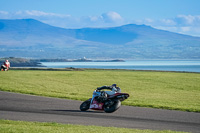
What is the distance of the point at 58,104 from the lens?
2488 cm

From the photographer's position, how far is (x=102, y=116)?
2030cm

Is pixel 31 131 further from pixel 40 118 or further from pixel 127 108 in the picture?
pixel 127 108

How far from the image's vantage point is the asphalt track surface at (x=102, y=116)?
1794 centimetres

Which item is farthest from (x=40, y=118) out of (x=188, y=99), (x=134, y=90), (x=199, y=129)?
(x=134, y=90)

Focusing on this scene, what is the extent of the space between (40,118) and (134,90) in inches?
793

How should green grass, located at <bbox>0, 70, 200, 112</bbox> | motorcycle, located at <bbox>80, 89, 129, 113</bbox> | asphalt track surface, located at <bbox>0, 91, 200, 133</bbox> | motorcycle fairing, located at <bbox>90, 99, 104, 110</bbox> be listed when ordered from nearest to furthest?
1. asphalt track surface, located at <bbox>0, 91, 200, 133</bbox>
2. motorcycle, located at <bbox>80, 89, 129, 113</bbox>
3. motorcycle fairing, located at <bbox>90, 99, 104, 110</bbox>
4. green grass, located at <bbox>0, 70, 200, 112</bbox>

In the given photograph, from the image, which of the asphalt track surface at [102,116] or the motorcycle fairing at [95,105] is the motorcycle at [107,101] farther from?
the asphalt track surface at [102,116]

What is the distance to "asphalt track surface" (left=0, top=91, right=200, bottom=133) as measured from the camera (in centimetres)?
1794

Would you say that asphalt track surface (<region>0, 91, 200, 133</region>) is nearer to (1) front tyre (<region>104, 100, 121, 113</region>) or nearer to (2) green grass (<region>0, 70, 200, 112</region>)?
(1) front tyre (<region>104, 100, 121, 113</region>)

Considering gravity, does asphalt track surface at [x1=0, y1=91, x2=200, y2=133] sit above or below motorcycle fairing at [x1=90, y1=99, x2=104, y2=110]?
below

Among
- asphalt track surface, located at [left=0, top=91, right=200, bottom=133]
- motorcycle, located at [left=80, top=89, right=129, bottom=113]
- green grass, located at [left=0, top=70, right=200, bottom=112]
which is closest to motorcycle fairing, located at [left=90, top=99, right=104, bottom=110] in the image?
motorcycle, located at [left=80, top=89, right=129, bottom=113]

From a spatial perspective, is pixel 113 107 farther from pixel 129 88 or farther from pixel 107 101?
pixel 129 88

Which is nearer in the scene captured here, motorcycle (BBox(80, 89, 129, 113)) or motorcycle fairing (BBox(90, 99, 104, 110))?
motorcycle (BBox(80, 89, 129, 113))

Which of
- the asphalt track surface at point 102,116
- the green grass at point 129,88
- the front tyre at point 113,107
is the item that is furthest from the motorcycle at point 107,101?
the green grass at point 129,88
